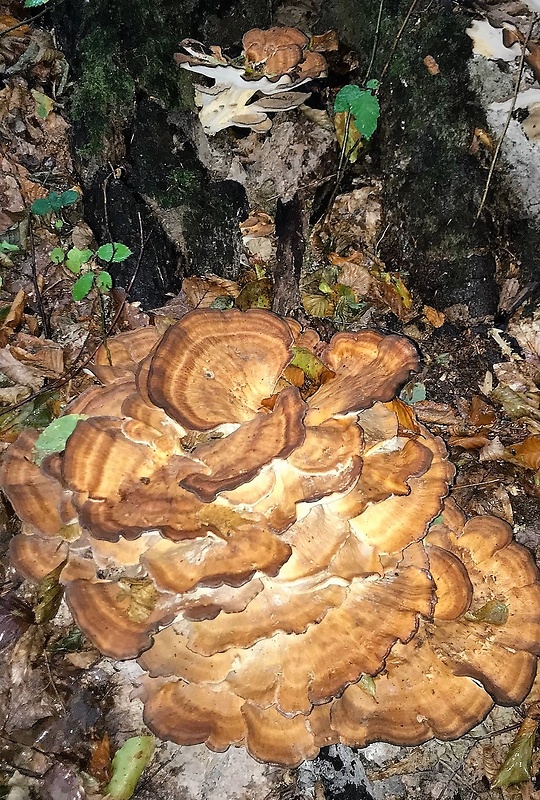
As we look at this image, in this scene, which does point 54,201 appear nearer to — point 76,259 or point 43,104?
point 76,259

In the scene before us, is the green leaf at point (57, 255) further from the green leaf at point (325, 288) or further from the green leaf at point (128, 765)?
the green leaf at point (128, 765)

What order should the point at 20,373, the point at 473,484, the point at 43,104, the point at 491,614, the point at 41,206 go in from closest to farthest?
the point at 491,614 → the point at 473,484 → the point at 20,373 → the point at 41,206 → the point at 43,104

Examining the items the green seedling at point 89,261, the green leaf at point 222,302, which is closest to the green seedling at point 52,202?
the green seedling at point 89,261

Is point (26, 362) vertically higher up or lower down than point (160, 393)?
lower down

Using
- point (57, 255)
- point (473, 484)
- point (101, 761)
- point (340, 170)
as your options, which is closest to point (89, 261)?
point (57, 255)

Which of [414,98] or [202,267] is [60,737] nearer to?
[202,267]

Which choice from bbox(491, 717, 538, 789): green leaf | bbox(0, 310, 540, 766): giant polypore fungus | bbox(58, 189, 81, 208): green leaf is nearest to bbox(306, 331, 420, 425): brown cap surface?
bbox(0, 310, 540, 766): giant polypore fungus

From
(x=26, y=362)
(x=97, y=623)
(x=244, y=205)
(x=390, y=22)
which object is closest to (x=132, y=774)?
(x=97, y=623)

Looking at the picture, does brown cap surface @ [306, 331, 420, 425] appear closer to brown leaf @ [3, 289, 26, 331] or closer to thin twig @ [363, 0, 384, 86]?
thin twig @ [363, 0, 384, 86]
